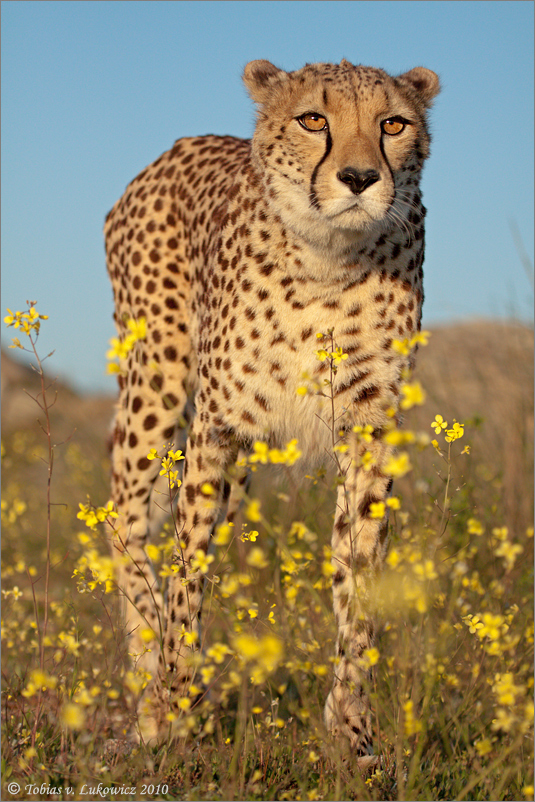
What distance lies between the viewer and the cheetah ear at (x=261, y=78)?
2838 millimetres

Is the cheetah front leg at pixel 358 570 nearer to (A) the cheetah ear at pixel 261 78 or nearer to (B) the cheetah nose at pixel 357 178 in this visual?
(B) the cheetah nose at pixel 357 178

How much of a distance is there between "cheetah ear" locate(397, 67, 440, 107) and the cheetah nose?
774mm

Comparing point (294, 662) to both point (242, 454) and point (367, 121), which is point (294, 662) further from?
point (367, 121)

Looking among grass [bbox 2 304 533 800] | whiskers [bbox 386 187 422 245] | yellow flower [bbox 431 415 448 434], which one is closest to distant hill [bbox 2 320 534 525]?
grass [bbox 2 304 533 800]

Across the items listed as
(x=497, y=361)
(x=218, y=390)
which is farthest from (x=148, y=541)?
(x=497, y=361)

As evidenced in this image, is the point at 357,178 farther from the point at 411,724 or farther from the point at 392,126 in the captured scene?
the point at 411,724

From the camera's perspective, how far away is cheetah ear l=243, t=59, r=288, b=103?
2.84m

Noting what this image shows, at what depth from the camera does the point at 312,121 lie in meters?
2.51

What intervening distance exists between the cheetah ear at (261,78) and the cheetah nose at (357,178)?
0.77 meters

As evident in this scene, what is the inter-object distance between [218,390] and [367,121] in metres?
1.04

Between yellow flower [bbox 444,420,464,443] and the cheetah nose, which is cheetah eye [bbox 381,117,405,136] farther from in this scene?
yellow flower [bbox 444,420,464,443]

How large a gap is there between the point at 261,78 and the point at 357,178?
91cm

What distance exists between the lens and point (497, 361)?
5719mm

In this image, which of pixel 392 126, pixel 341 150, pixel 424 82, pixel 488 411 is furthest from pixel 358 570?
pixel 488 411
